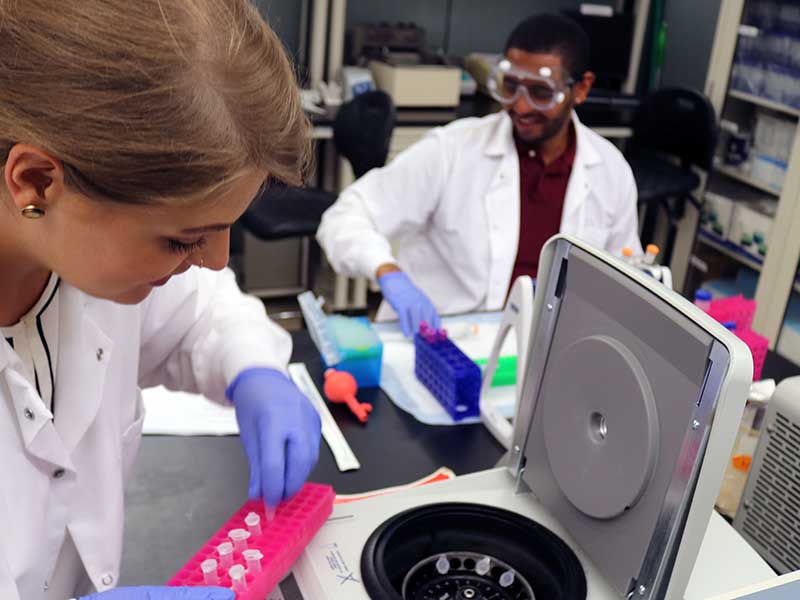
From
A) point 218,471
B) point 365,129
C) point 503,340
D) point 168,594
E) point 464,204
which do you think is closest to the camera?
point 168,594

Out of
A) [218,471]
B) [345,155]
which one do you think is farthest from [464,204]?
[218,471]

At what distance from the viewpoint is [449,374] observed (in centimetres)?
130

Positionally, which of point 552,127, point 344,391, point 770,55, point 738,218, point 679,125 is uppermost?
point 770,55

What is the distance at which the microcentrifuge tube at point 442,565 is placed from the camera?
2.62ft

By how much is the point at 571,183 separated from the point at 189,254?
1.50 metres

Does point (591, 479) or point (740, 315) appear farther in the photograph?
point (740, 315)

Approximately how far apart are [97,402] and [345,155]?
6.83ft

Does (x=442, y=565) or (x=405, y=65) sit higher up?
(x=405, y=65)

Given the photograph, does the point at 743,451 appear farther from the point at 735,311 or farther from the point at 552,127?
the point at 552,127

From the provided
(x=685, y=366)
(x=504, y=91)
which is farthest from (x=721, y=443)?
(x=504, y=91)

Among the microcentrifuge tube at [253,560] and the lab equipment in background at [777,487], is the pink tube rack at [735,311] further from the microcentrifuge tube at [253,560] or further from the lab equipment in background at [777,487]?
the microcentrifuge tube at [253,560]

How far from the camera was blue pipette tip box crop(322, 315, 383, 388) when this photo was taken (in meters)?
1.36

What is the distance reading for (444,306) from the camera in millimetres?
2078

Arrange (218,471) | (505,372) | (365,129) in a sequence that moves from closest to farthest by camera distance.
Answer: (218,471)
(505,372)
(365,129)
